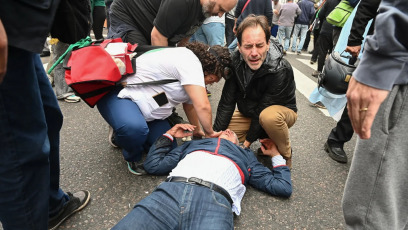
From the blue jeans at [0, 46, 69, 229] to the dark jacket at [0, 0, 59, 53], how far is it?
0.05 metres

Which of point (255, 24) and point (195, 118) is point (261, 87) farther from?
point (195, 118)

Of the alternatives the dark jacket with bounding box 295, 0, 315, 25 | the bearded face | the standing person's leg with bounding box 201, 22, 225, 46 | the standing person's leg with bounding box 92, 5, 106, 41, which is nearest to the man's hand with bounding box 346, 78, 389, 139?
the bearded face

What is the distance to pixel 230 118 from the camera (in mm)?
2389

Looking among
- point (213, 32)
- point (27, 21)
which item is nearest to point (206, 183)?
point (27, 21)

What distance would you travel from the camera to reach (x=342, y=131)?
7.54 ft

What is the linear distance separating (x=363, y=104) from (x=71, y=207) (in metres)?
1.54

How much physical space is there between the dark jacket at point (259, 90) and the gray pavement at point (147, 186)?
0.43 m

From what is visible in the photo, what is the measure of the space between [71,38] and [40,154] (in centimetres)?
52

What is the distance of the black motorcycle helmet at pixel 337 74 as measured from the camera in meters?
2.03

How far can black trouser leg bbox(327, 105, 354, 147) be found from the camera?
2.22 meters

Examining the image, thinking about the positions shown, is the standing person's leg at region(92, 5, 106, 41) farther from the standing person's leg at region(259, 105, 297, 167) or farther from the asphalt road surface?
the standing person's leg at region(259, 105, 297, 167)

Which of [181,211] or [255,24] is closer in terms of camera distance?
[181,211]

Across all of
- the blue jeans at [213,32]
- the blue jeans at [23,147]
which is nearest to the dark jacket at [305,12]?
the blue jeans at [213,32]

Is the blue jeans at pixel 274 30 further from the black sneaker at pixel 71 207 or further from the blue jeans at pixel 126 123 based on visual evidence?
the black sneaker at pixel 71 207
